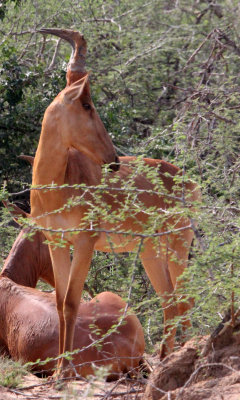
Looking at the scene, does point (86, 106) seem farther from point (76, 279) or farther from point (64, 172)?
point (76, 279)

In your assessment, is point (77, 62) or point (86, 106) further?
point (77, 62)

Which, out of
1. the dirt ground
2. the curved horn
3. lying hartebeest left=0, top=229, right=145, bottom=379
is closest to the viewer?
the dirt ground

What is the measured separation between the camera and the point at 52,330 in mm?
6625

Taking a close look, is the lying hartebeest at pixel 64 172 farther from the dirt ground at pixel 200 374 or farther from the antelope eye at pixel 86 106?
the dirt ground at pixel 200 374

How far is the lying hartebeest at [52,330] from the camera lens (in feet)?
20.7

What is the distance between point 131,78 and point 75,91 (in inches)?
269

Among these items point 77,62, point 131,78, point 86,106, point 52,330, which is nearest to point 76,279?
point 52,330

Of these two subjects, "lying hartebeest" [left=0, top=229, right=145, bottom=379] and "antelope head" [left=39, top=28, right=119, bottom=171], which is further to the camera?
"lying hartebeest" [left=0, top=229, right=145, bottom=379]

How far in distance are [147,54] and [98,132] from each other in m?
7.47

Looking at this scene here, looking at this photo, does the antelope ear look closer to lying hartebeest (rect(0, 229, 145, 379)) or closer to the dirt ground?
lying hartebeest (rect(0, 229, 145, 379))

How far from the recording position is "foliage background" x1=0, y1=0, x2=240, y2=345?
822cm

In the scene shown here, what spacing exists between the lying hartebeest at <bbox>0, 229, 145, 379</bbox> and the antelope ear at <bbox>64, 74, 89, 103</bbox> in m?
1.53

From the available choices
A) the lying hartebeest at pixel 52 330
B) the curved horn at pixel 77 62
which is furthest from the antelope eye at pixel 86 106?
the lying hartebeest at pixel 52 330

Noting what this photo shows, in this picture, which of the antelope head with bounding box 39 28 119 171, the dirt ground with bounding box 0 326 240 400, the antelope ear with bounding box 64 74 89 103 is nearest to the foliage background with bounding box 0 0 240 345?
the antelope head with bounding box 39 28 119 171
